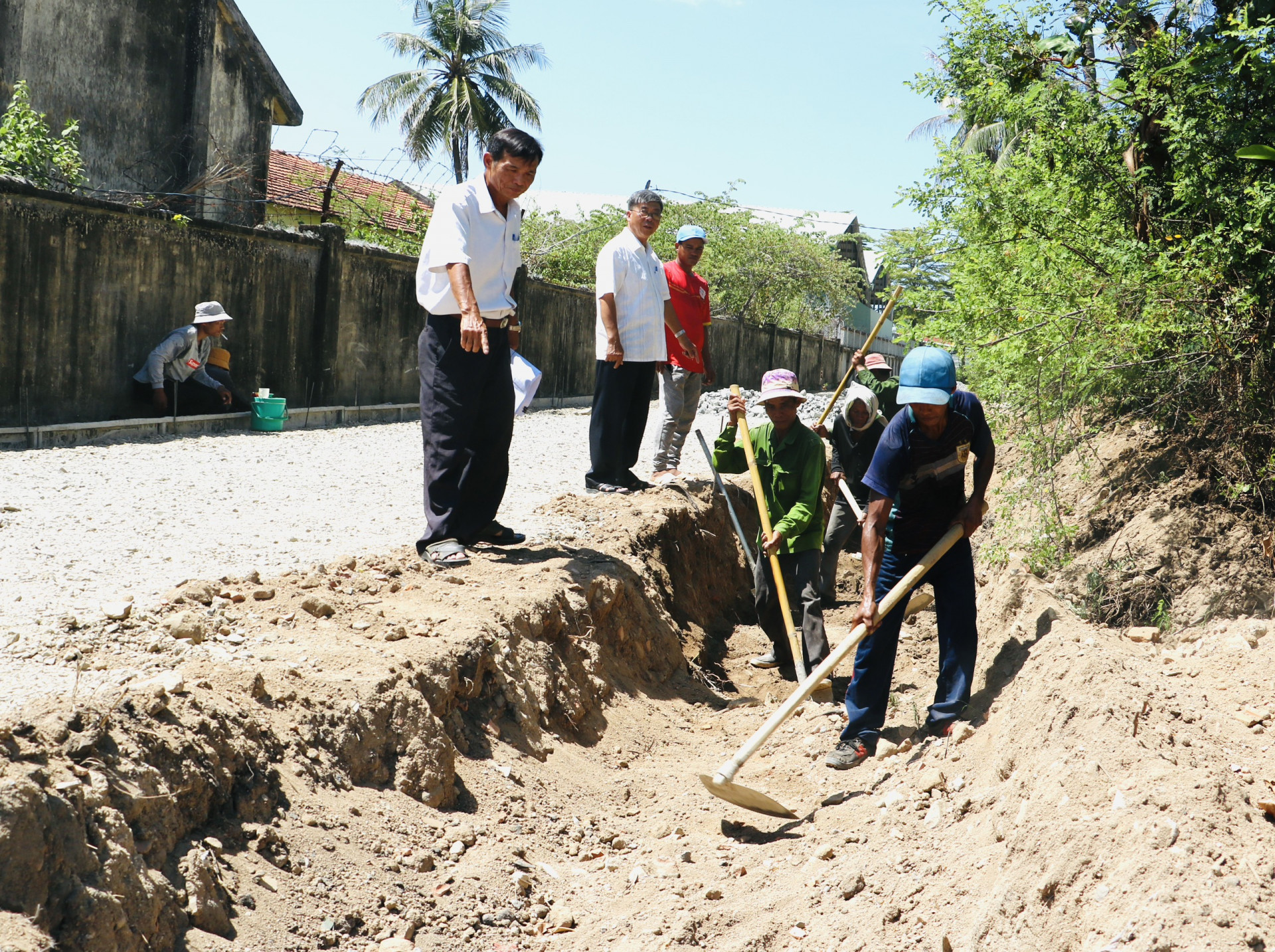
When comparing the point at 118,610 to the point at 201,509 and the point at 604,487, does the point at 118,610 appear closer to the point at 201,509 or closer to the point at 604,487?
the point at 201,509

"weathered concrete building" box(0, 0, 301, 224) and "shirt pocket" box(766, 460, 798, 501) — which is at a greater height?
"weathered concrete building" box(0, 0, 301, 224)

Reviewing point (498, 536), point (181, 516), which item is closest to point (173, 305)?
point (181, 516)

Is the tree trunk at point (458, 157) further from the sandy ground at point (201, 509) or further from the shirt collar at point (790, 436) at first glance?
the shirt collar at point (790, 436)

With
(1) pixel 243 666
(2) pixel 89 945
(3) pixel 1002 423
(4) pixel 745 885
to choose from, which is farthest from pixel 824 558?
(2) pixel 89 945

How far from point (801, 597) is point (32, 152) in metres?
8.31

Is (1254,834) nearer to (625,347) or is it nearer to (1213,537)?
(1213,537)

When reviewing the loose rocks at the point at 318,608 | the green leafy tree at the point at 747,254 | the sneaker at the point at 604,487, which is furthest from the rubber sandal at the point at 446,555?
the green leafy tree at the point at 747,254

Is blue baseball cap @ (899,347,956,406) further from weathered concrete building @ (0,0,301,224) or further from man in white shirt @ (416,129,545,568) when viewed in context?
weathered concrete building @ (0,0,301,224)

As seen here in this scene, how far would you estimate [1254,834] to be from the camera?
2799 millimetres

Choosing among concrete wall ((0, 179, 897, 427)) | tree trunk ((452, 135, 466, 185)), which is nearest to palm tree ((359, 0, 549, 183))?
tree trunk ((452, 135, 466, 185))

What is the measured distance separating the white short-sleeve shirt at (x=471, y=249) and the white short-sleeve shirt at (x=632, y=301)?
156 cm

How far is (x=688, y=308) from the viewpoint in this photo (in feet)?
26.0

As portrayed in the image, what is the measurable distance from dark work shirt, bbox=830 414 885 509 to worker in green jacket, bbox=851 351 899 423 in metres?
0.34

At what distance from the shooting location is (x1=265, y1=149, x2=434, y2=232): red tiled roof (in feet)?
52.4
